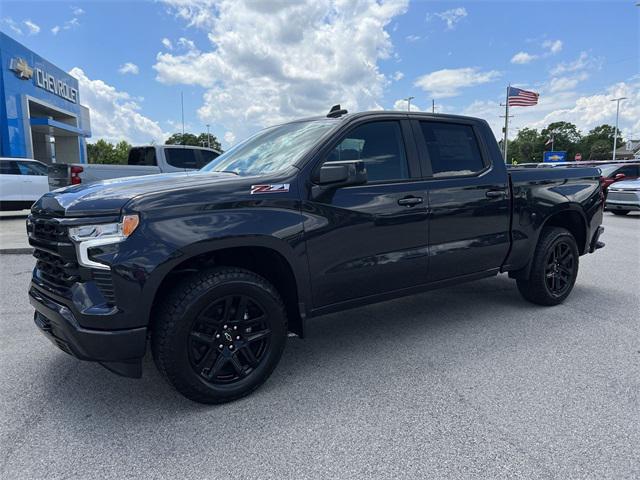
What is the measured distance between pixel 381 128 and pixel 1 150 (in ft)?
77.0

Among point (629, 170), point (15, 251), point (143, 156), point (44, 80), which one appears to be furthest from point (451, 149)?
point (44, 80)

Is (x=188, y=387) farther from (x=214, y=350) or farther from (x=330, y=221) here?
(x=330, y=221)

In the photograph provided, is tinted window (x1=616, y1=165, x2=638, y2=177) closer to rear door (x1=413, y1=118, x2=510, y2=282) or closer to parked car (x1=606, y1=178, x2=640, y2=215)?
parked car (x1=606, y1=178, x2=640, y2=215)

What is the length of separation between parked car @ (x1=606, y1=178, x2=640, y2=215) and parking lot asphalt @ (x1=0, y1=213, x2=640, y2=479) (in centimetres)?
1108

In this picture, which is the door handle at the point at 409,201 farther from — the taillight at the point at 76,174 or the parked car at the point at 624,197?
the parked car at the point at 624,197

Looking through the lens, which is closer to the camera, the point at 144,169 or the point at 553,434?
the point at 553,434

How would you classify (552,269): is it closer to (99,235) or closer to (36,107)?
(99,235)

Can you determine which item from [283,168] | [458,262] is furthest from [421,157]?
[283,168]

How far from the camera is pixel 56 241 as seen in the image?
271 cm

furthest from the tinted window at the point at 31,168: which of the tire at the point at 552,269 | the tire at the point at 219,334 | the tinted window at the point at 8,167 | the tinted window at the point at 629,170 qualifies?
the tinted window at the point at 629,170

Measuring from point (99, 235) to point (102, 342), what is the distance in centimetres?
60

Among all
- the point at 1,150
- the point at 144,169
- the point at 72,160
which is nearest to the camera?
the point at 144,169

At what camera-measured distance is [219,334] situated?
2.87 meters

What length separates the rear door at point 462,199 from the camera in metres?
3.83
